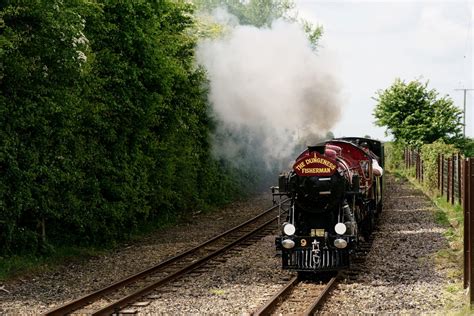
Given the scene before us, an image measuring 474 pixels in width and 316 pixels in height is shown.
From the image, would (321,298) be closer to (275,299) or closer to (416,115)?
(275,299)

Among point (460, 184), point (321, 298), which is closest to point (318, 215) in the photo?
point (321, 298)

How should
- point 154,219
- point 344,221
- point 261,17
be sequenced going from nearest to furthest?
point 344,221 < point 154,219 < point 261,17

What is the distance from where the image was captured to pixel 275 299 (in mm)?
8898

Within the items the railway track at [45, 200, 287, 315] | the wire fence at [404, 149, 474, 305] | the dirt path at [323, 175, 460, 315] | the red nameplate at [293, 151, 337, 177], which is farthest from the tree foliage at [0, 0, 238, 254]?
the wire fence at [404, 149, 474, 305]

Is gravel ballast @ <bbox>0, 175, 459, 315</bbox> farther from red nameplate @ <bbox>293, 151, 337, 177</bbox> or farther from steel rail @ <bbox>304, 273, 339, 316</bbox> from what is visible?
red nameplate @ <bbox>293, 151, 337, 177</bbox>

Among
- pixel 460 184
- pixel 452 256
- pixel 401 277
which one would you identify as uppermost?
pixel 460 184

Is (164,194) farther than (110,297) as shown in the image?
Yes

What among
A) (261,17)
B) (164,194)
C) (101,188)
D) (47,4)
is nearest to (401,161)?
(261,17)

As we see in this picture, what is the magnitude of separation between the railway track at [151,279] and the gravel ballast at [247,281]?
0.26 metres

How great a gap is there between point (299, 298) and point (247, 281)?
58.3 inches

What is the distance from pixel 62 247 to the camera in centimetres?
1335

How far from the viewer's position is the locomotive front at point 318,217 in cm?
1076

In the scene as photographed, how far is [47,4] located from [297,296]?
7.38 metres

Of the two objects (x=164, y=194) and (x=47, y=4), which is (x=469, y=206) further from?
(x=164, y=194)
